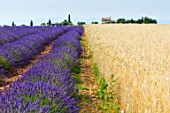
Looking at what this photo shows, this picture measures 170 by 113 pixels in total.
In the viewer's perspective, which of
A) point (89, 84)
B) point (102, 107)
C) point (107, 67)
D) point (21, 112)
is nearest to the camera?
point (21, 112)

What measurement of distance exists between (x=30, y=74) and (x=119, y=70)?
1.51 meters

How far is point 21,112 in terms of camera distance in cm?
287

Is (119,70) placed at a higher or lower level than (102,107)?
higher

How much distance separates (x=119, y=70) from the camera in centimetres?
548

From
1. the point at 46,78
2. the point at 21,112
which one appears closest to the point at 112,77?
the point at 46,78

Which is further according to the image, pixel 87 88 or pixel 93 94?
pixel 87 88

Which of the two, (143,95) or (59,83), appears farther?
(59,83)

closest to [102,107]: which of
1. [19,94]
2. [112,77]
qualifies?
[112,77]

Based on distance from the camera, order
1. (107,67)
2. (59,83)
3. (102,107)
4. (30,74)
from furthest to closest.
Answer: (107,67) → (102,107) → (30,74) → (59,83)

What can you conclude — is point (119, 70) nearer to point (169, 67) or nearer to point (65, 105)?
point (169, 67)

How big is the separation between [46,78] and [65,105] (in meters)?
1.10

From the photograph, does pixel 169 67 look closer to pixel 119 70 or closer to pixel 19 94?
pixel 119 70

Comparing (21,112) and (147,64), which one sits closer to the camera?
(21,112)

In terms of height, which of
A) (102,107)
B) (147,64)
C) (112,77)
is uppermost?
(147,64)
